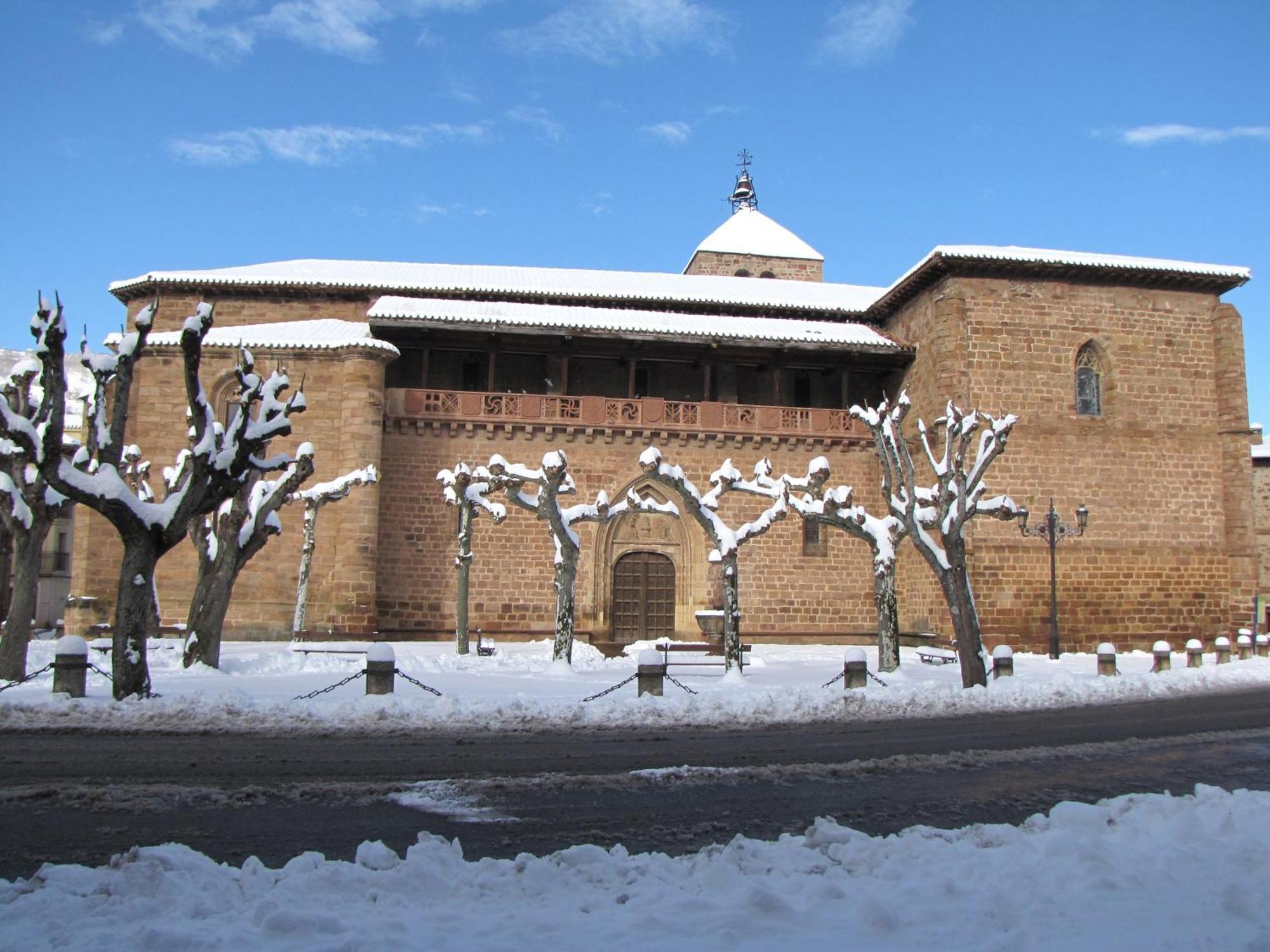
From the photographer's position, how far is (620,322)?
25.4m

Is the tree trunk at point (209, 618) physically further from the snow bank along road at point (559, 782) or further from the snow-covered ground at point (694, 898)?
the snow-covered ground at point (694, 898)

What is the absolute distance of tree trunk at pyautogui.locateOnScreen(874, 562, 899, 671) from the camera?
17.1 m

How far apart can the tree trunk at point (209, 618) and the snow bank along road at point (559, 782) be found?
488cm

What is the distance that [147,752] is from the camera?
9062mm

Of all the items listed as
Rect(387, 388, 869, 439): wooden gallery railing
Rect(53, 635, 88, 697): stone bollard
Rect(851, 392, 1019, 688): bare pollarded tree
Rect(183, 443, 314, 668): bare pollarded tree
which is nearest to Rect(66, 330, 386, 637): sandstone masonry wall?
Rect(387, 388, 869, 439): wooden gallery railing

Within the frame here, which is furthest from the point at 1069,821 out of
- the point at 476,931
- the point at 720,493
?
the point at 720,493

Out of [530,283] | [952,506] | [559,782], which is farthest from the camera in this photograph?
[530,283]

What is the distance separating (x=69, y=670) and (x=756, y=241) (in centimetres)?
3660

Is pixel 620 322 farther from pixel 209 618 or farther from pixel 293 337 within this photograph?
pixel 209 618

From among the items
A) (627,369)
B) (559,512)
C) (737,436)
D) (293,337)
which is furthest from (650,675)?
(293,337)

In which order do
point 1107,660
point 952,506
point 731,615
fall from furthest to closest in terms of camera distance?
1. point 1107,660
2. point 731,615
3. point 952,506

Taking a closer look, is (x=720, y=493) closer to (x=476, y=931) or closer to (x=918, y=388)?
(x=918, y=388)

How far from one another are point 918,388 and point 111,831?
75.1 feet

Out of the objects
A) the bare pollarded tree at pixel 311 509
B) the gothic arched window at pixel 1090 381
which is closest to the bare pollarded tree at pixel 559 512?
the bare pollarded tree at pixel 311 509
